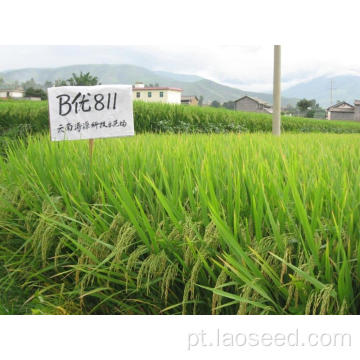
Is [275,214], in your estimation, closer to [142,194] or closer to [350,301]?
[350,301]

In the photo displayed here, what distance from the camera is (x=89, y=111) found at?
2.62 metres

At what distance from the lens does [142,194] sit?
1934 millimetres

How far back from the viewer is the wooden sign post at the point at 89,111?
8.39 feet

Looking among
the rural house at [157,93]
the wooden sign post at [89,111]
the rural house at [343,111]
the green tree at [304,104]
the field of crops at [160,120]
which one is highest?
the rural house at [157,93]

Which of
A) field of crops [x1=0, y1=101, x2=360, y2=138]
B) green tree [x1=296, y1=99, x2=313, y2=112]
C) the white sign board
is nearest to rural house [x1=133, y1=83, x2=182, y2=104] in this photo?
green tree [x1=296, y1=99, x2=313, y2=112]

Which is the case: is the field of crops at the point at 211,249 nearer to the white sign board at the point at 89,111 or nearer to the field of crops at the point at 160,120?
the white sign board at the point at 89,111

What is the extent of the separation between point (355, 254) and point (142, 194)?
1034 millimetres

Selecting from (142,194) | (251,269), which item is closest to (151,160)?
(142,194)

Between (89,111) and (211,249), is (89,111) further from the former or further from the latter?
(211,249)

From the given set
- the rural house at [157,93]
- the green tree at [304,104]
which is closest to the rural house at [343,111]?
the green tree at [304,104]

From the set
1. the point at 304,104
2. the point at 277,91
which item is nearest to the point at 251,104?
the point at 304,104

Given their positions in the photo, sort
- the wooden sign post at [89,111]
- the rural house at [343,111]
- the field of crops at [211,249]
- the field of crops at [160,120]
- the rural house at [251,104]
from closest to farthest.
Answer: the field of crops at [211,249], the wooden sign post at [89,111], the field of crops at [160,120], the rural house at [343,111], the rural house at [251,104]

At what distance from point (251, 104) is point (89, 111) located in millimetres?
54511

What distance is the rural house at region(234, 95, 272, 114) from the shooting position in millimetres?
51500
